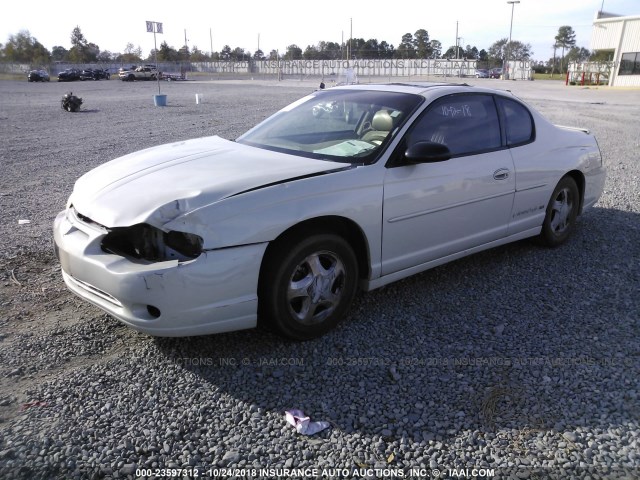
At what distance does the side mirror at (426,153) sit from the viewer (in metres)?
3.53

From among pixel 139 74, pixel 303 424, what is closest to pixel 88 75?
pixel 139 74

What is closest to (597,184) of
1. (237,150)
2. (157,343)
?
(237,150)

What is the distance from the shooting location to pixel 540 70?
83.5 meters

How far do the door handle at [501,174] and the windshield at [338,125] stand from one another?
2.94 ft

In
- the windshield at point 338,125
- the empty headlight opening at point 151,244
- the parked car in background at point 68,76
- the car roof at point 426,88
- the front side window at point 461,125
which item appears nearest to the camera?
the empty headlight opening at point 151,244

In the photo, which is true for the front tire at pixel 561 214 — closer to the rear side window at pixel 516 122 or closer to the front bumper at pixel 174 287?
the rear side window at pixel 516 122

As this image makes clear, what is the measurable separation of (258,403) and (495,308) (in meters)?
2.00

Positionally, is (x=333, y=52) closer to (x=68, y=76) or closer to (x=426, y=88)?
(x=68, y=76)

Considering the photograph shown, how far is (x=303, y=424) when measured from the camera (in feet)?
8.58

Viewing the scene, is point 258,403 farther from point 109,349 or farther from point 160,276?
point 109,349

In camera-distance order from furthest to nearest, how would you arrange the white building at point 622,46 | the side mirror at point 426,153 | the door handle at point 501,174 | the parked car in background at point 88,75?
the parked car in background at point 88,75, the white building at point 622,46, the door handle at point 501,174, the side mirror at point 426,153

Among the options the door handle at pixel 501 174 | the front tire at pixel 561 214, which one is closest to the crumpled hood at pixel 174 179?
the door handle at pixel 501 174

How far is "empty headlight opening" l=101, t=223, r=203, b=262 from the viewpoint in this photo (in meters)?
2.88

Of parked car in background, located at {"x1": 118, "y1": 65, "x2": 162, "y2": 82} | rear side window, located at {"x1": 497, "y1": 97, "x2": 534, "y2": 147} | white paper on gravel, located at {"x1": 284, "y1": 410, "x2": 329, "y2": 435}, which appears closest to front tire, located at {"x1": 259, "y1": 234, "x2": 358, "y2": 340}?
white paper on gravel, located at {"x1": 284, "y1": 410, "x2": 329, "y2": 435}
